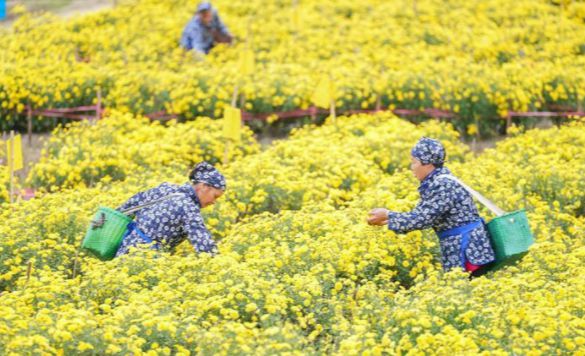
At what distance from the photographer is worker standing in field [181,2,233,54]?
1468 cm

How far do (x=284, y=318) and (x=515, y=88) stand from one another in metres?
6.81

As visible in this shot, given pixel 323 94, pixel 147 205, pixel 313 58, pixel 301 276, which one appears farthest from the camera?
pixel 313 58

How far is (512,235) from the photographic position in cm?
707

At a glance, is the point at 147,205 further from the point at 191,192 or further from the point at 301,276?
the point at 301,276

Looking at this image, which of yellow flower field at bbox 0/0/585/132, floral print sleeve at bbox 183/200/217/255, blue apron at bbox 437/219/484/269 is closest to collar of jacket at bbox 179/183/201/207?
floral print sleeve at bbox 183/200/217/255

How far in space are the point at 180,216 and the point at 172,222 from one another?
7 cm

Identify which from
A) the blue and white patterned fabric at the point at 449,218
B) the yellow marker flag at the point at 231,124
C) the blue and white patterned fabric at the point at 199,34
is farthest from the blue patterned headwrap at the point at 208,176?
the blue and white patterned fabric at the point at 199,34

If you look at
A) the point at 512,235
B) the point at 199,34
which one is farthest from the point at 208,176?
the point at 199,34

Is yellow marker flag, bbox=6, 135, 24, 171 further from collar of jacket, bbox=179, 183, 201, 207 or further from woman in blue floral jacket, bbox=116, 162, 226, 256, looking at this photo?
collar of jacket, bbox=179, 183, 201, 207

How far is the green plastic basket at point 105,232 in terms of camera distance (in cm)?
723

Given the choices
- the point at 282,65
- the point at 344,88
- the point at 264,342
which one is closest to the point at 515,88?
the point at 344,88

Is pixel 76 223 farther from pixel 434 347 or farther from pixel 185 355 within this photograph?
pixel 434 347

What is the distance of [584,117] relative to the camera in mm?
12023

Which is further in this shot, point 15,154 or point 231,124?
point 231,124
